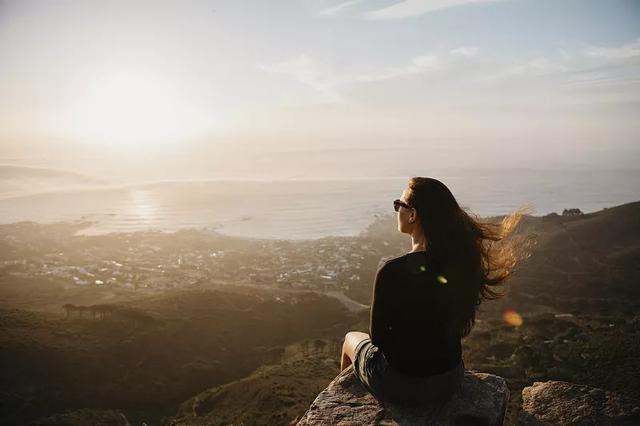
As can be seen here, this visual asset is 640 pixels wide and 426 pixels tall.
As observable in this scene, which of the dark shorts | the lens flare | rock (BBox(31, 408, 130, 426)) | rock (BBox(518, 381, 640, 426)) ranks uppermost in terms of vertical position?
the dark shorts

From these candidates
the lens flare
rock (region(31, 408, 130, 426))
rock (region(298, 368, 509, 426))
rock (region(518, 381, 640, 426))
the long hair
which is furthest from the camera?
the lens flare

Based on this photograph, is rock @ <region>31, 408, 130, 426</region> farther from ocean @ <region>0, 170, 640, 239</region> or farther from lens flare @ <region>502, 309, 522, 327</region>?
ocean @ <region>0, 170, 640, 239</region>

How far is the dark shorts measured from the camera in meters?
3.93

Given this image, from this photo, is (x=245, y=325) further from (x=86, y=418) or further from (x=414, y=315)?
(x=414, y=315)

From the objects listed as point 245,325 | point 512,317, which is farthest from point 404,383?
point 512,317

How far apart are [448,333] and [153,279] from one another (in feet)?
288

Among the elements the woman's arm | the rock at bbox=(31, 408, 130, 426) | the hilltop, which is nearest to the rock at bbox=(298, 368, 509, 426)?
the woman's arm

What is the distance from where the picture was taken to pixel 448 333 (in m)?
3.66

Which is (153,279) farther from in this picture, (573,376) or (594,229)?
(594,229)

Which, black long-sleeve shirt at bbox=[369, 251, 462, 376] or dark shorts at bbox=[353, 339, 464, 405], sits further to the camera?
dark shorts at bbox=[353, 339, 464, 405]

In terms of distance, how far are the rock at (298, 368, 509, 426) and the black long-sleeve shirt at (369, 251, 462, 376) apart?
2.18 feet

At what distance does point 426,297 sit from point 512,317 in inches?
2076

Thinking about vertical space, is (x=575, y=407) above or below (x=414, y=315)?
below

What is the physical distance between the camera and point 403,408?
168 inches
